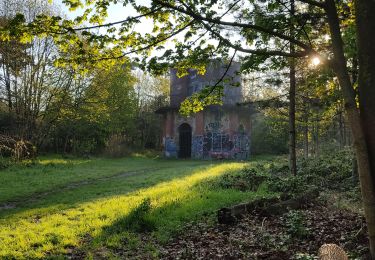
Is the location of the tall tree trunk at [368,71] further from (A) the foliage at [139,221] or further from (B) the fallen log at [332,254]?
(A) the foliage at [139,221]

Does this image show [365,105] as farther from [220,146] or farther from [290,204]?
[220,146]

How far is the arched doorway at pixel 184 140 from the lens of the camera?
40.6 m

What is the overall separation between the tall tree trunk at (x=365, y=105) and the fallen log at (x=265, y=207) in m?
4.37

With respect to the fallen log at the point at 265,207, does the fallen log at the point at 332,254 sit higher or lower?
higher

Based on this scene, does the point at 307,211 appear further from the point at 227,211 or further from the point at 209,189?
the point at 209,189

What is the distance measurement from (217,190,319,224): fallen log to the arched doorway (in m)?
29.8

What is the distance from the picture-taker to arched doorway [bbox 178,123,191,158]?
40.6 m

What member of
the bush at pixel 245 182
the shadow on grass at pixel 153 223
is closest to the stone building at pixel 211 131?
the bush at pixel 245 182

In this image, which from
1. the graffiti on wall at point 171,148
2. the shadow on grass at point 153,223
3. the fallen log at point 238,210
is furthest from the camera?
the graffiti on wall at point 171,148

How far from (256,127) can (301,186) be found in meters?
35.4

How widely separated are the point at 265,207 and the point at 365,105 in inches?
207

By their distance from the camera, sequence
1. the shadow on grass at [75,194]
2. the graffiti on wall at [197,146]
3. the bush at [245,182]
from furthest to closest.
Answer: the graffiti on wall at [197,146]
the bush at [245,182]
the shadow on grass at [75,194]

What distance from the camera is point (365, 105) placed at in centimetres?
508

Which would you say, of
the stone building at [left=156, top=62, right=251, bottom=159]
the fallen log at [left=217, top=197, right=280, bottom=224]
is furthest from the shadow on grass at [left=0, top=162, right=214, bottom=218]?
the stone building at [left=156, top=62, right=251, bottom=159]
